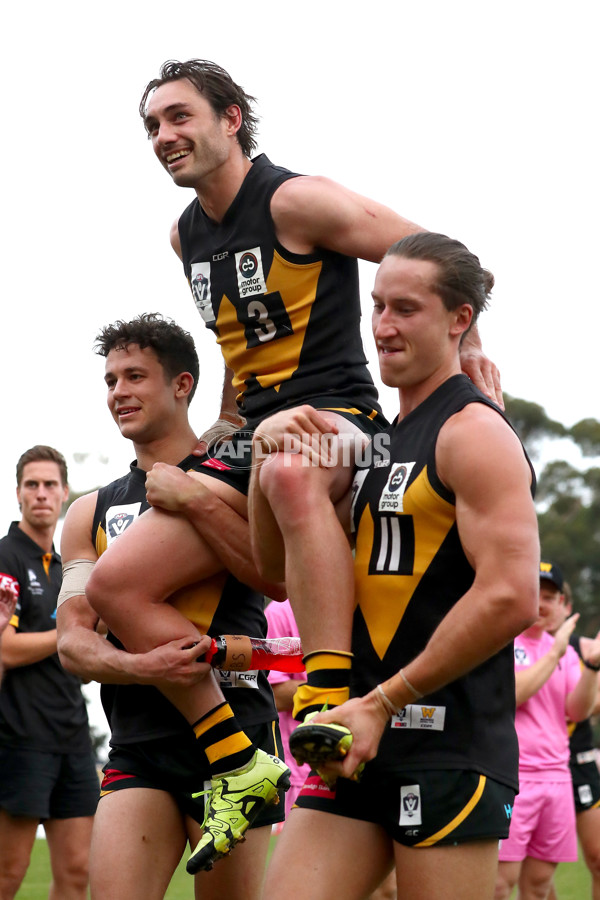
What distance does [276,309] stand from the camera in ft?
13.3

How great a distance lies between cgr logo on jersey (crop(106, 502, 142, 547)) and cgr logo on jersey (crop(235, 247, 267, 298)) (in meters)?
1.08

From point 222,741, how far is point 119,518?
1.09 metres

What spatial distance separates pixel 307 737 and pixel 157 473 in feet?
4.61

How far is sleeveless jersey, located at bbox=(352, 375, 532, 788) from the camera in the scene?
10.5ft

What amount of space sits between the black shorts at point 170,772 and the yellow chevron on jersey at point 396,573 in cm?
126

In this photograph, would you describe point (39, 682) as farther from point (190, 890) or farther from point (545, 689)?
point (190, 890)

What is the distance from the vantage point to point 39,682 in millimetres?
7680

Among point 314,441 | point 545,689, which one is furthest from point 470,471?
point 545,689

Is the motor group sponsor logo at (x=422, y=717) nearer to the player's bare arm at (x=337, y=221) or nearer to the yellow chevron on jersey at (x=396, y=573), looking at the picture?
the yellow chevron on jersey at (x=396, y=573)

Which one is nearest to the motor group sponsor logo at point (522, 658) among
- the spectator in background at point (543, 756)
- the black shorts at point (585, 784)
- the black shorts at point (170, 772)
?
the spectator in background at point (543, 756)

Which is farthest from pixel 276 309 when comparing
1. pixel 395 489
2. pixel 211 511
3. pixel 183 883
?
pixel 183 883

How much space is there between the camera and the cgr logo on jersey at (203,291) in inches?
167

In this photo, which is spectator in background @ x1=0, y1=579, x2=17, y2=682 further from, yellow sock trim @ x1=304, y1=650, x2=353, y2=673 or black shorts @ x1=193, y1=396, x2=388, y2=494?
yellow sock trim @ x1=304, y1=650, x2=353, y2=673

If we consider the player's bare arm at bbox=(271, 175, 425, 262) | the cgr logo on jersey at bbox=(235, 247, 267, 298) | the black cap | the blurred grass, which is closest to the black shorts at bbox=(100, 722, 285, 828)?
the cgr logo on jersey at bbox=(235, 247, 267, 298)
